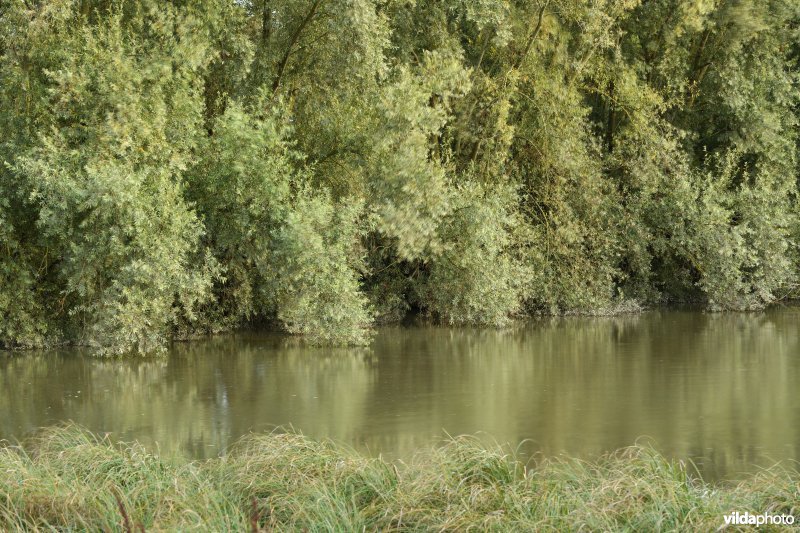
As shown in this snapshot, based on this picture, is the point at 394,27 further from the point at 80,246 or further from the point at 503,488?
the point at 503,488

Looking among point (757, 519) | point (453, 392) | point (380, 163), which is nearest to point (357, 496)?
point (757, 519)

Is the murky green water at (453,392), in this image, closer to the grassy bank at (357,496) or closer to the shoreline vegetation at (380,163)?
the shoreline vegetation at (380,163)

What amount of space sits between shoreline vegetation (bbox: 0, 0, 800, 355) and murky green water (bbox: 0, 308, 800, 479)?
48.7 inches

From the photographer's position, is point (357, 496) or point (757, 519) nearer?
point (757, 519)

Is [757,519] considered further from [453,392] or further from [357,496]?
[453,392]

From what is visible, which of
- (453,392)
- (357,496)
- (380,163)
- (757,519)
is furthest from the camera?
(380,163)

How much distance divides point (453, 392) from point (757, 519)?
8814 mm

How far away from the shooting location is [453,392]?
1473cm

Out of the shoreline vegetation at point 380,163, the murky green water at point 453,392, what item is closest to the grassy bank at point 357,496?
the murky green water at point 453,392

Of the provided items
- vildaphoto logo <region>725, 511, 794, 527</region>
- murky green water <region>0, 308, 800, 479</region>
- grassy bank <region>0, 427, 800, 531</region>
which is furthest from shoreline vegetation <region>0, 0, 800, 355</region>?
vildaphoto logo <region>725, 511, 794, 527</region>

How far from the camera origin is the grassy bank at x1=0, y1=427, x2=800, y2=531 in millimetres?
6066

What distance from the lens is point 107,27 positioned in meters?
18.9

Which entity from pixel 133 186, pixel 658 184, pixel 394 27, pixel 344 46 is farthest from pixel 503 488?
pixel 658 184

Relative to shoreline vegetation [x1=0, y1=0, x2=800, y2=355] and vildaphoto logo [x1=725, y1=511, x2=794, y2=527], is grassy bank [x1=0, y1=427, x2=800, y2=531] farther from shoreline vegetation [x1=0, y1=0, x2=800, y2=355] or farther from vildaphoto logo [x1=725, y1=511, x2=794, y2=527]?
shoreline vegetation [x1=0, y1=0, x2=800, y2=355]
